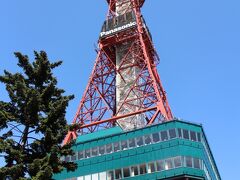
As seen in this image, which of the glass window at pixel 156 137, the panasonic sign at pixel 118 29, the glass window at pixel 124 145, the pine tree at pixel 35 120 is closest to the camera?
the pine tree at pixel 35 120

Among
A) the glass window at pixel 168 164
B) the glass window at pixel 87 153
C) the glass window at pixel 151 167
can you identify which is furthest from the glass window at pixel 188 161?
the glass window at pixel 87 153

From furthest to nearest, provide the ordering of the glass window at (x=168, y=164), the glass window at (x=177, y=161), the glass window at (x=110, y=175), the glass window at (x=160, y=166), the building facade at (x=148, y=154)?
1. the glass window at (x=110, y=175)
2. the glass window at (x=160, y=166)
3. the building facade at (x=148, y=154)
4. the glass window at (x=168, y=164)
5. the glass window at (x=177, y=161)

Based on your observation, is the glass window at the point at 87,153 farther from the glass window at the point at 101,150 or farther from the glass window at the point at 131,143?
the glass window at the point at 131,143

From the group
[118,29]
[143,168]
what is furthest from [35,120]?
[118,29]

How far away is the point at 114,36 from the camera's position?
71.6 meters

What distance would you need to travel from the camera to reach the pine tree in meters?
27.2

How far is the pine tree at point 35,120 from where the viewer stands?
27.2 meters

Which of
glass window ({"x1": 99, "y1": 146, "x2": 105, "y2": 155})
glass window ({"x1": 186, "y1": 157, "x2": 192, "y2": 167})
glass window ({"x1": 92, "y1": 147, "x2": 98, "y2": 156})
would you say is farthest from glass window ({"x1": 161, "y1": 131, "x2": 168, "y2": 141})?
glass window ({"x1": 92, "y1": 147, "x2": 98, "y2": 156})

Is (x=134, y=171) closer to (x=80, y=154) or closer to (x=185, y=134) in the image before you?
(x=185, y=134)

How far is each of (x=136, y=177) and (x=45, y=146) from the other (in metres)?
19.5

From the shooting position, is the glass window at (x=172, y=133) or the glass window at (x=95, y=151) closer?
the glass window at (x=172, y=133)

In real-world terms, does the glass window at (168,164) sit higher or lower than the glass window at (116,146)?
lower

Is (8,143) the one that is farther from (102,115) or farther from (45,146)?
(102,115)

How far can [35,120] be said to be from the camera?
95.5 ft
